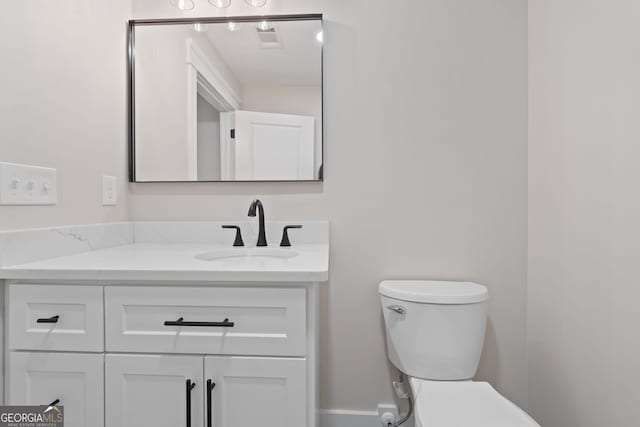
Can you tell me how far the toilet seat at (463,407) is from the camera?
947 mm

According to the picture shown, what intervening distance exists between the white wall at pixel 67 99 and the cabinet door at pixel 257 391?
74 cm

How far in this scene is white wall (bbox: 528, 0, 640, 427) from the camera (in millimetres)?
964

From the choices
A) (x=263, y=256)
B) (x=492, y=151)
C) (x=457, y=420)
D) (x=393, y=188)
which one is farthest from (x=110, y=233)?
(x=492, y=151)

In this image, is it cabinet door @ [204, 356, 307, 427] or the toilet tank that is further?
the toilet tank

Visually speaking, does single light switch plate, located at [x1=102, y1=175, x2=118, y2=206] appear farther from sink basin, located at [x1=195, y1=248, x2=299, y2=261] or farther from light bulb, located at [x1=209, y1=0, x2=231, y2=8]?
light bulb, located at [x1=209, y1=0, x2=231, y2=8]

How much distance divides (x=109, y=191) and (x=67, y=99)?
38cm

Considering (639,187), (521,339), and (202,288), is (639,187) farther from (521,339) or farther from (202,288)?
(202,288)

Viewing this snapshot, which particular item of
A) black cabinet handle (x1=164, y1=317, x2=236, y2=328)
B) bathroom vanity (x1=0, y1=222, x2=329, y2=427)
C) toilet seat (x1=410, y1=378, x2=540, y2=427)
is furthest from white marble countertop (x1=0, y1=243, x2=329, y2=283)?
toilet seat (x1=410, y1=378, x2=540, y2=427)

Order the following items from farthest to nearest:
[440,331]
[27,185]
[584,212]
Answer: [440,331] < [584,212] < [27,185]

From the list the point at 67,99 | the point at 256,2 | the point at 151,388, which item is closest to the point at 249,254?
the point at 151,388

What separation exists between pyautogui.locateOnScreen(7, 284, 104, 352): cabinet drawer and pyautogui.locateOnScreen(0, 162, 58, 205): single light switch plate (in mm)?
251

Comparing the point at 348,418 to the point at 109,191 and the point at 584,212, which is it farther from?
the point at 109,191

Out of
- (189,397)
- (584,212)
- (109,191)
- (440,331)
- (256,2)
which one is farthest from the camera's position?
(256,2)

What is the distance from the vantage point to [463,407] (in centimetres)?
103
